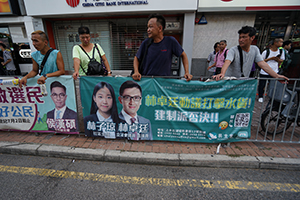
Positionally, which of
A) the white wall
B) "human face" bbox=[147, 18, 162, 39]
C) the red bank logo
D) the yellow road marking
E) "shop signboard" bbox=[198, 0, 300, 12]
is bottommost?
the yellow road marking

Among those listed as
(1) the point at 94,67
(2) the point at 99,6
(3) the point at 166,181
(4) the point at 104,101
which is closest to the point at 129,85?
(4) the point at 104,101

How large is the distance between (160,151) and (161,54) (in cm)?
186

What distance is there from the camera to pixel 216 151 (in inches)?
111

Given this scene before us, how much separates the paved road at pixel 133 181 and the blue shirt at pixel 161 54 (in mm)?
1813

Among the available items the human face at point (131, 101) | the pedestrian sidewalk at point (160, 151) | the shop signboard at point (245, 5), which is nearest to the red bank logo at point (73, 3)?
the shop signboard at point (245, 5)

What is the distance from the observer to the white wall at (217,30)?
6961 mm

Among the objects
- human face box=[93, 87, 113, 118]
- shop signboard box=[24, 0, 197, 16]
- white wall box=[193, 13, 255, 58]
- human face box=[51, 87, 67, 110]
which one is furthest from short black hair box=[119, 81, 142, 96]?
white wall box=[193, 13, 255, 58]

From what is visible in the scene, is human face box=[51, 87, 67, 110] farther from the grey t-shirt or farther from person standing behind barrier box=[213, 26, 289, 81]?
the grey t-shirt

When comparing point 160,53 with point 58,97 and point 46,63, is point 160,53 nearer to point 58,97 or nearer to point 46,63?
point 58,97

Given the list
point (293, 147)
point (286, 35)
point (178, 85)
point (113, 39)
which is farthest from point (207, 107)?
point (286, 35)

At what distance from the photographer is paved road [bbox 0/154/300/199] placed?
200 cm

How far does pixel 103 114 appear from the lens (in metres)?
3.02

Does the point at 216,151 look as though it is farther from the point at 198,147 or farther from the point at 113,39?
the point at 113,39

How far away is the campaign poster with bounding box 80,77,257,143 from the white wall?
5.31m
